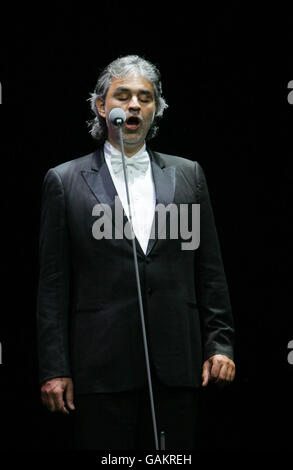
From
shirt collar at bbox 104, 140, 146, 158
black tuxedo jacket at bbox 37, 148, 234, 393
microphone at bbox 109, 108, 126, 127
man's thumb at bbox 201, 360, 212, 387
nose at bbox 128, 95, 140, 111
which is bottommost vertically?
man's thumb at bbox 201, 360, 212, 387

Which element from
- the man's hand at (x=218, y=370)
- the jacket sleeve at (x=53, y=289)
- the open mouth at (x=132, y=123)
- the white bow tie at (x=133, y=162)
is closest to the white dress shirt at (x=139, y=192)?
the white bow tie at (x=133, y=162)

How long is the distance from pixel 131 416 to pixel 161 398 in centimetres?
12

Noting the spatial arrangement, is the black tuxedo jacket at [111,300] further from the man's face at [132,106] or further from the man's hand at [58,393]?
the man's face at [132,106]

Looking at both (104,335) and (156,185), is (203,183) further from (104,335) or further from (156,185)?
(104,335)

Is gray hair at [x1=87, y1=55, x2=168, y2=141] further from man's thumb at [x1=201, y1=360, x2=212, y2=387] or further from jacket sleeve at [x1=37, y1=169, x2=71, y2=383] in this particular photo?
man's thumb at [x1=201, y1=360, x2=212, y2=387]

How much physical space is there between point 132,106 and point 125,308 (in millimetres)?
754

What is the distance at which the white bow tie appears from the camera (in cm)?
298

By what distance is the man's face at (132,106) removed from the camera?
2971mm

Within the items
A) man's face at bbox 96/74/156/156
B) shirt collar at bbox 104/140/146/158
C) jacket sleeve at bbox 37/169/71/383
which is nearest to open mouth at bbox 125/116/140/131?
man's face at bbox 96/74/156/156

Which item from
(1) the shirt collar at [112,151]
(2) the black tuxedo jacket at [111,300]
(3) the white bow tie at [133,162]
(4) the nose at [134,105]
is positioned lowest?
(2) the black tuxedo jacket at [111,300]

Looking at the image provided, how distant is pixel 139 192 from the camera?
2.96 metres

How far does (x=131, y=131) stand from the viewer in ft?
9.76

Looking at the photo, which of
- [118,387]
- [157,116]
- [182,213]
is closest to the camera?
[118,387]

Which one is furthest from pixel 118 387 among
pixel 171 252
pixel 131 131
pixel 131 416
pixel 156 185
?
pixel 131 131
